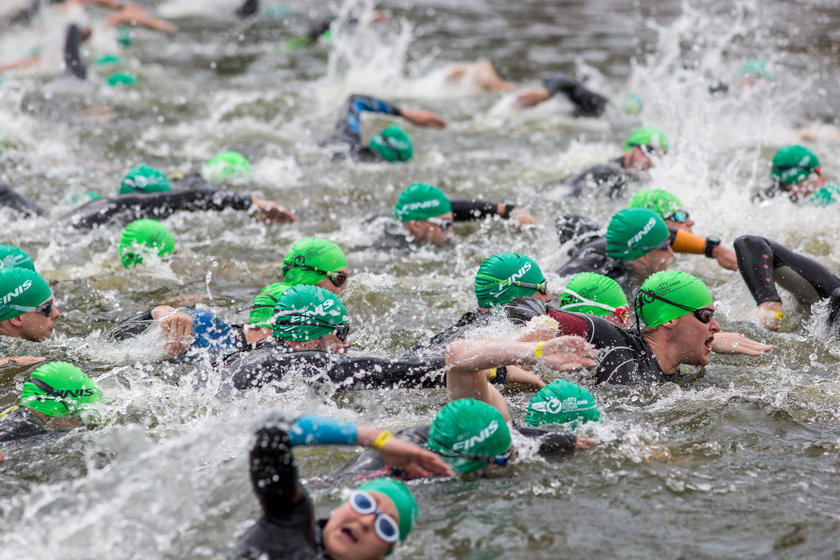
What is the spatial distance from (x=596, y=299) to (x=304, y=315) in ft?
6.46

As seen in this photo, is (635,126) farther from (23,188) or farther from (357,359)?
(357,359)

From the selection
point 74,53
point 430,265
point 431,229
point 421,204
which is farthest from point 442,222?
point 74,53

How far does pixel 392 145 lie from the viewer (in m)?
11.5

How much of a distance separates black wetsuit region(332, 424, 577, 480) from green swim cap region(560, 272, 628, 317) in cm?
141

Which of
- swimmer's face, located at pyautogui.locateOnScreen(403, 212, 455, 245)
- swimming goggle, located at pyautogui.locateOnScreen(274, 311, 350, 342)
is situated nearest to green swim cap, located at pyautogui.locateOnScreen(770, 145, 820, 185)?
swimmer's face, located at pyautogui.locateOnScreen(403, 212, 455, 245)

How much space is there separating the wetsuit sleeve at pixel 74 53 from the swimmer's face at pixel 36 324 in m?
9.11

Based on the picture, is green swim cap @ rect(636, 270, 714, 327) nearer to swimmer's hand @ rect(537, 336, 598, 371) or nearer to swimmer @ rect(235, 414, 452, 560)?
swimmer's hand @ rect(537, 336, 598, 371)

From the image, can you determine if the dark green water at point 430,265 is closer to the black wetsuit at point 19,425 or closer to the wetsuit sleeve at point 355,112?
the black wetsuit at point 19,425

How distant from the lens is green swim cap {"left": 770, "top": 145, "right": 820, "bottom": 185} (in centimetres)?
941

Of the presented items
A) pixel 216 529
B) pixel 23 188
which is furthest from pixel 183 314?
pixel 23 188

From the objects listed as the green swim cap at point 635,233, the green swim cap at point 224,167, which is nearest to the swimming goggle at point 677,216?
the green swim cap at point 635,233

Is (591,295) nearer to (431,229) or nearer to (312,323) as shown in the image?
(312,323)

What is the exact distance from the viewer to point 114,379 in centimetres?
621

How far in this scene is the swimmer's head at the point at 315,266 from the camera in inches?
267
